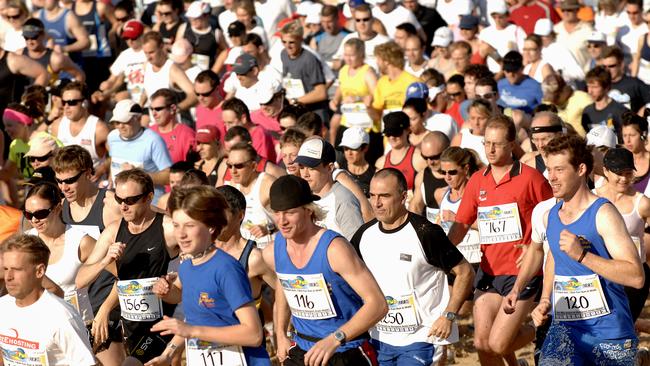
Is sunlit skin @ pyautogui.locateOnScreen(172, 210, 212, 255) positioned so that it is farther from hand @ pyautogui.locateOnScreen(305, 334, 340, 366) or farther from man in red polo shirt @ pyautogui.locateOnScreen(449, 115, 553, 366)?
man in red polo shirt @ pyautogui.locateOnScreen(449, 115, 553, 366)

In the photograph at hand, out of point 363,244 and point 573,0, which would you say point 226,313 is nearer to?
point 363,244

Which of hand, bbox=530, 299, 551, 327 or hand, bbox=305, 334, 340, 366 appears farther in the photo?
hand, bbox=530, 299, 551, 327

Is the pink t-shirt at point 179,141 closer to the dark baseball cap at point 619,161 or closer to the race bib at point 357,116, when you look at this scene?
the race bib at point 357,116

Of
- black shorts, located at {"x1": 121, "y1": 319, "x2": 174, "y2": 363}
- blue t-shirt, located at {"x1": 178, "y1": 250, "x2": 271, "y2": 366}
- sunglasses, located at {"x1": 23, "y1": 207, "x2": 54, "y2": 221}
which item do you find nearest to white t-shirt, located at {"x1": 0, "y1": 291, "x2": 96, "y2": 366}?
blue t-shirt, located at {"x1": 178, "y1": 250, "x2": 271, "y2": 366}

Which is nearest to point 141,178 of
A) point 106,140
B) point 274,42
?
point 106,140

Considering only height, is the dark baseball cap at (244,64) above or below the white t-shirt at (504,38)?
above

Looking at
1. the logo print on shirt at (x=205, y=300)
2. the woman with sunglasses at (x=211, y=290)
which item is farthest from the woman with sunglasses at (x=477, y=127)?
the logo print on shirt at (x=205, y=300)

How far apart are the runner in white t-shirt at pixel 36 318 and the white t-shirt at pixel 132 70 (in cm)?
774

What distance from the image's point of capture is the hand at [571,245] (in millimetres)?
6371

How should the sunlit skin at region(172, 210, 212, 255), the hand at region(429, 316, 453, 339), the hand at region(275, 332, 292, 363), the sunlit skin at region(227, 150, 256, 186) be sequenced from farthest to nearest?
1. the sunlit skin at region(227, 150, 256, 186)
2. the hand at region(429, 316, 453, 339)
3. the hand at region(275, 332, 292, 363)
4. the sunlit skin at region(172, 210, 212, 255)

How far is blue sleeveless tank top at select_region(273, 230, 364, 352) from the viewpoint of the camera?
641 cm

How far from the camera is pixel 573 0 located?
575 inches

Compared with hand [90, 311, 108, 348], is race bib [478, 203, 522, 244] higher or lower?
higher

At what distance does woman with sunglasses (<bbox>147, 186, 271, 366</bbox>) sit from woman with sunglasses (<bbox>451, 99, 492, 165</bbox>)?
15.9 ft
